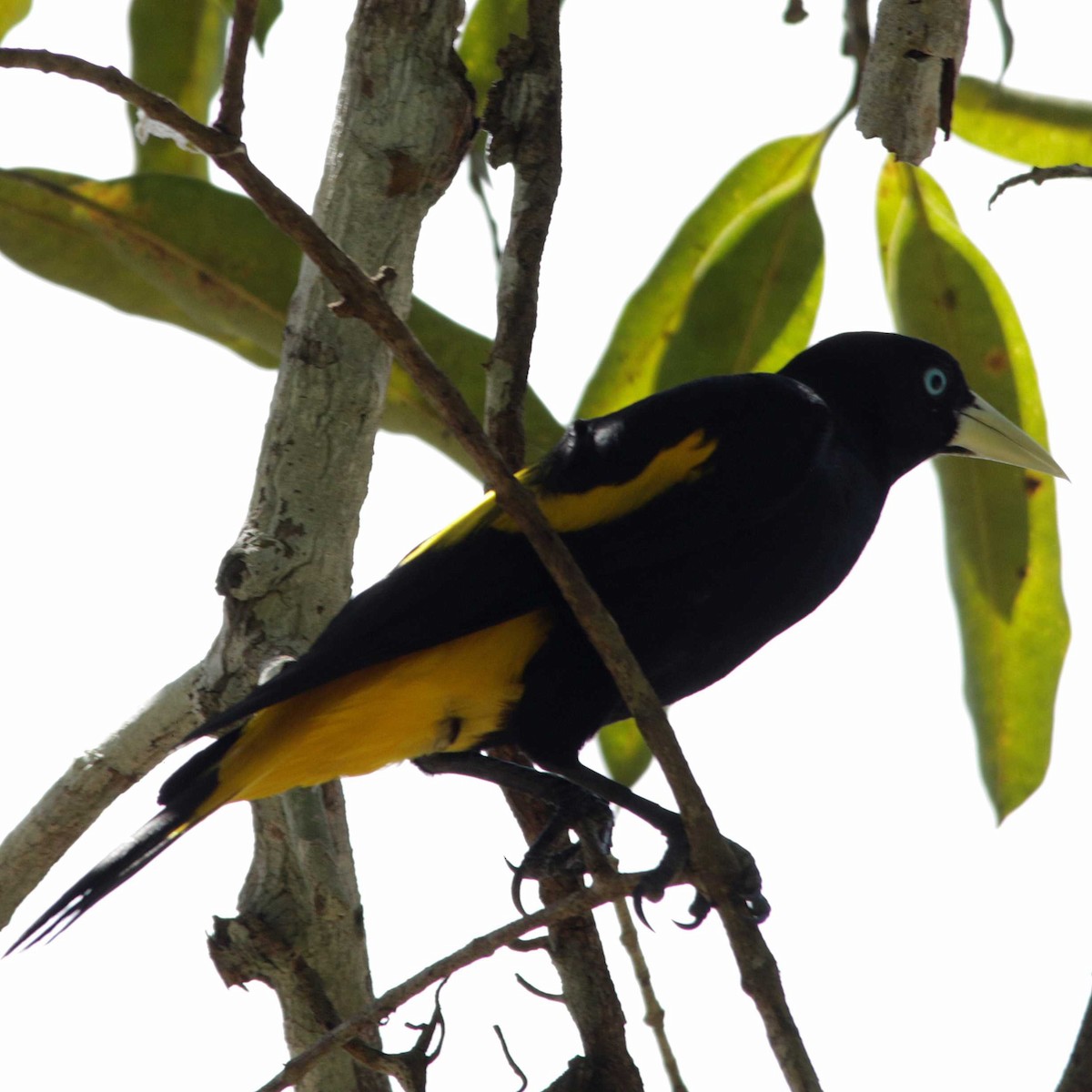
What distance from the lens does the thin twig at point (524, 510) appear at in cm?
150

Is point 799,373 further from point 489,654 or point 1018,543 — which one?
point 489,654

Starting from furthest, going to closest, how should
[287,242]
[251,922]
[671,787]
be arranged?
1. [287,242]
2. [251,922]
3. [671,787]

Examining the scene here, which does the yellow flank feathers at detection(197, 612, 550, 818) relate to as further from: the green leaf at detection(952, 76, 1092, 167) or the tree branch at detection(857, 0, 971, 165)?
the green leaf at detection(952, 76, 1092, 167)

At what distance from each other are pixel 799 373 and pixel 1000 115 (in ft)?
2.20

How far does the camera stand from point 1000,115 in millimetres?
2928

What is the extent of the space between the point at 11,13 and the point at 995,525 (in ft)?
7.39

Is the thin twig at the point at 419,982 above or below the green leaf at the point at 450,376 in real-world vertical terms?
below

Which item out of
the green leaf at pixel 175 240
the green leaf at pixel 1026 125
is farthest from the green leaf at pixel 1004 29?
the green leaf at pixel 175 240

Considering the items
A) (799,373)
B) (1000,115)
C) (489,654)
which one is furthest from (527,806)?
(1000,115)

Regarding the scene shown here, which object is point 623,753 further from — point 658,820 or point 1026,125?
point 1026,125

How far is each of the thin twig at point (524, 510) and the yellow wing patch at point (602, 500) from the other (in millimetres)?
485

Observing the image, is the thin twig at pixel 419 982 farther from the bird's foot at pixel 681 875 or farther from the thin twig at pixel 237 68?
the thin twig at pixel 237 68

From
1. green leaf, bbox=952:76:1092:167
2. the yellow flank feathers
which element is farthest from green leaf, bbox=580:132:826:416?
the yellow flank feathers

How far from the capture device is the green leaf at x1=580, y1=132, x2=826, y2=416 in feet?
9.73
